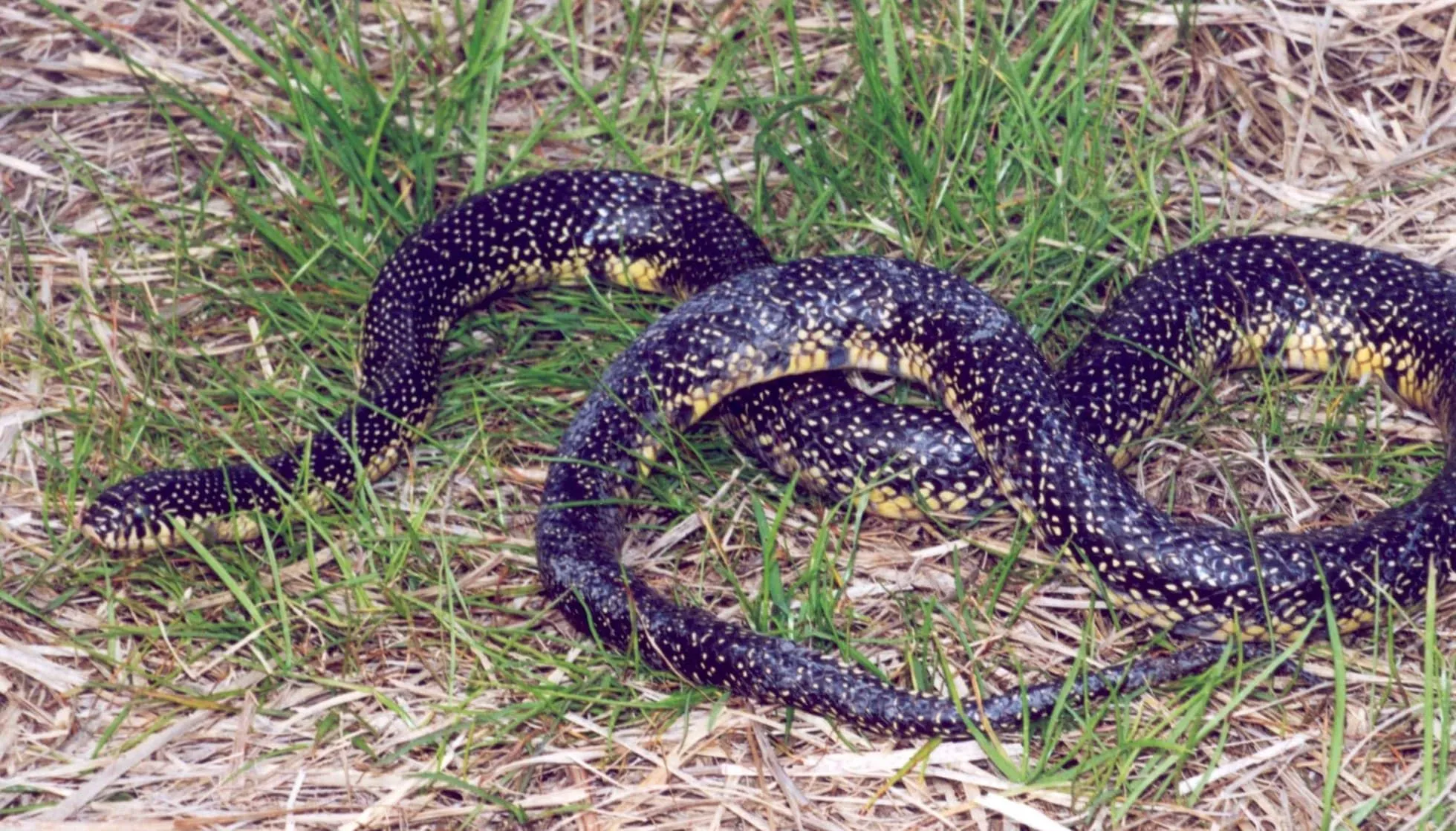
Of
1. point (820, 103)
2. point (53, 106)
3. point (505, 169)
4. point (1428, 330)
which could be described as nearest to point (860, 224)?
point (820, 103)

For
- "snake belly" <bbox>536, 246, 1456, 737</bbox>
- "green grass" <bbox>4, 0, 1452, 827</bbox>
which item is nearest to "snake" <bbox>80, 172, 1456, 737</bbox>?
"snake belly" <bbox>536, 246, 1456, 737</bbox>

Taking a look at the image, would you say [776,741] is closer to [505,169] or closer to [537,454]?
[537,454]

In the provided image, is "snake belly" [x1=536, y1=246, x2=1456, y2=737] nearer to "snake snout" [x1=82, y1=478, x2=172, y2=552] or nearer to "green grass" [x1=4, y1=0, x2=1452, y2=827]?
"green grass" [x1=4, y1=0, x2=1452, y2=827]

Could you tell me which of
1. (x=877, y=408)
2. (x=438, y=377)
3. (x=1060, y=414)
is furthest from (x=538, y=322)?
(x=1060, y=414)

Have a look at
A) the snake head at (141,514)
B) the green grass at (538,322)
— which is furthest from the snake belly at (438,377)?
the green grass at (538,322)

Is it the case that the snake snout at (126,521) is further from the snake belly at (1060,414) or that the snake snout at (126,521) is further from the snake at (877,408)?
the snake belly at (1060,414)

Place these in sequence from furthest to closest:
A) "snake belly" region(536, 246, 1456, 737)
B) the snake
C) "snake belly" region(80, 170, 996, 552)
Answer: "snake belly" region(80, 170, 996, 552) < the snake < "snake belly" region(536, 246, 1456, 737)

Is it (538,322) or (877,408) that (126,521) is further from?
(877,408)

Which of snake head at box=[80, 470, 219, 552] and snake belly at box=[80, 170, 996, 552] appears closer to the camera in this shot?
snake head at box=[80, 470, 219, 552]
